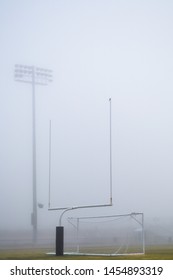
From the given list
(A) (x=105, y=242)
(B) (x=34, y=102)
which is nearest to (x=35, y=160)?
(B) (x=34, y=102)

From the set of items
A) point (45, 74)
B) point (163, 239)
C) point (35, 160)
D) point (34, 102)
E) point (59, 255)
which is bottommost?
point (163, 239)

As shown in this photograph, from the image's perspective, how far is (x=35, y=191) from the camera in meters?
20.5

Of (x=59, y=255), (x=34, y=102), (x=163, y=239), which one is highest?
(x=34, y=102)

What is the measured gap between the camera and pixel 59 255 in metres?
9.80

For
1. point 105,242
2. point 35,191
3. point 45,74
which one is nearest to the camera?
point 35,191
